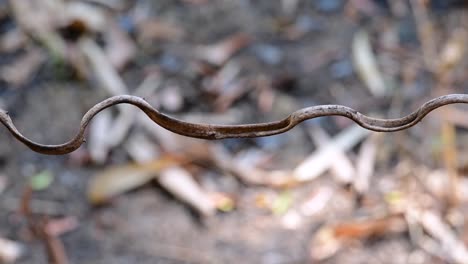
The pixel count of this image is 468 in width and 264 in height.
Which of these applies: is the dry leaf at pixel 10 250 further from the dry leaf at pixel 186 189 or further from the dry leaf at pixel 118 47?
the dry leaf at pixel 118 47

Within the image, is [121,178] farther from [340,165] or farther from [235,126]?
[235,126]

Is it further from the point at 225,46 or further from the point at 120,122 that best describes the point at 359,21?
the point at 120,122

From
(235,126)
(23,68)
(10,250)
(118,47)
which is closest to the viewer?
(235,126)

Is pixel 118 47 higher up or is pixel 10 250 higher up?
pixel 118 47

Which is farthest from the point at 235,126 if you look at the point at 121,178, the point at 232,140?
the point at 232,140

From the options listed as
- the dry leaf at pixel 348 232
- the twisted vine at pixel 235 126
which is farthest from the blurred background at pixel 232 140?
Result: the twisted vine at pixel 235 126

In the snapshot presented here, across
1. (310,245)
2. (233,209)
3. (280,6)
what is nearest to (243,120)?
(233,209)

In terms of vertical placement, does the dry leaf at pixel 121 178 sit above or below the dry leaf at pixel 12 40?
below

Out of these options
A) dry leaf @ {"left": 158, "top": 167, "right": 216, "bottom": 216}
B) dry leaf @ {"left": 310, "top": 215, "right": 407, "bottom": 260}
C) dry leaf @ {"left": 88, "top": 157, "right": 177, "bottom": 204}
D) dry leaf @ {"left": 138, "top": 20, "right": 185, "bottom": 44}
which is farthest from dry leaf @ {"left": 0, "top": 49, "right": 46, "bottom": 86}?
dry leaf @ {"left": 310, "top": 215, "right": 407, "bottom": 260}
